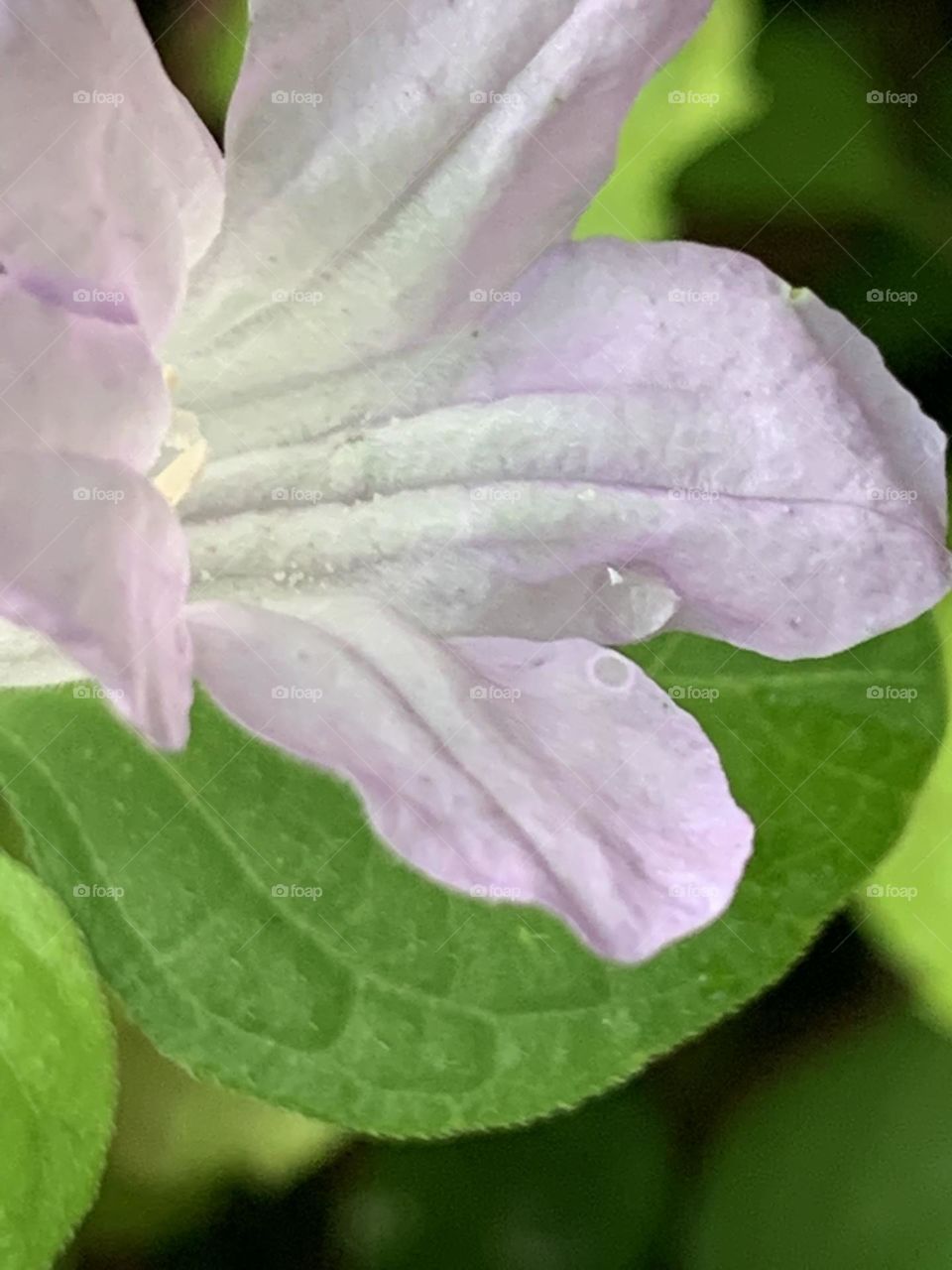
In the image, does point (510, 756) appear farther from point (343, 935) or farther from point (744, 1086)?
point (744, 1086)

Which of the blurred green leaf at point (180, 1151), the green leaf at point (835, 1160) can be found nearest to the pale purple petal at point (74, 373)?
the blurred green leaf at point (180, 1151)

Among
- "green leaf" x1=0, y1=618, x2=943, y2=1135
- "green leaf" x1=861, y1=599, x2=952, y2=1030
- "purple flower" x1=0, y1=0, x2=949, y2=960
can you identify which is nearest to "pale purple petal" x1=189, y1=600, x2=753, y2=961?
"purple flower" x1=0, y1=0, x2=949, y2=960

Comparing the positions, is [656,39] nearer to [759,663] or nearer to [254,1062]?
[759,663]

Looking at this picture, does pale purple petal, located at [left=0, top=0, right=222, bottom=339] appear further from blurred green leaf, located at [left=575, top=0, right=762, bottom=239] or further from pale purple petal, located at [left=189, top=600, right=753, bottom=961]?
blurred green leaf, located at [left=575, top=0, right=762, bottom=239]

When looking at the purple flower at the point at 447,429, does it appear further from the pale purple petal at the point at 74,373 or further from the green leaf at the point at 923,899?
the green leaf at the point at 923,899

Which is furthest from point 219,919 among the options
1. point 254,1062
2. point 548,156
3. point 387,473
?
point 548,156

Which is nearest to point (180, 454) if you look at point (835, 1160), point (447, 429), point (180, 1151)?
point (447, 429)

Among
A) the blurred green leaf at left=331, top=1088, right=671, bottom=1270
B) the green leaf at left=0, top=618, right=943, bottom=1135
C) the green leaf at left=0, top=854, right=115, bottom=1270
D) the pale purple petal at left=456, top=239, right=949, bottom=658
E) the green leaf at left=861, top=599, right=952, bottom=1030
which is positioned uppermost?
the pale purple petal at left=456, top=239, right=949, bottom=658
